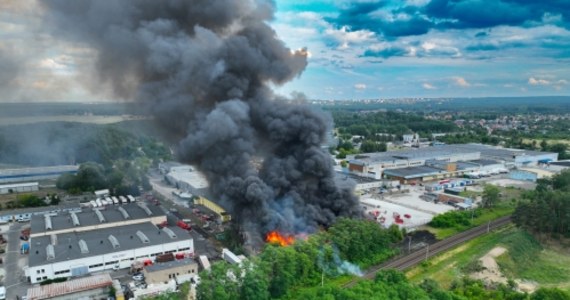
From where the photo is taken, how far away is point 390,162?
66.6 metres

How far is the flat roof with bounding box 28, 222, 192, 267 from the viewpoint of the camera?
28.8 meters

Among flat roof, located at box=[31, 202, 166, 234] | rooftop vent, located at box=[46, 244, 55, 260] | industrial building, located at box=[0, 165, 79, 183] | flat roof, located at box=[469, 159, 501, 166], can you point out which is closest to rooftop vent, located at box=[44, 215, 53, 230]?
flat roof, located at box=[31, 202, 166, 234]

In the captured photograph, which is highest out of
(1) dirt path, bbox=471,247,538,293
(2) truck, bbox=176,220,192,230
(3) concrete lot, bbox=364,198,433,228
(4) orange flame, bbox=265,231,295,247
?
(4) orange flame, bbox=265,231,295,247

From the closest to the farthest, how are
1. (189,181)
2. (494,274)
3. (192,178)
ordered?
(494,274)
(189,181)
(192,178)

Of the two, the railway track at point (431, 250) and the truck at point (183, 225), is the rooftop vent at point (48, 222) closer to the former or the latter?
the truck at point (183, 225)

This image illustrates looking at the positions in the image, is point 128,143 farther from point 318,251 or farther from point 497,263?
point 497,263

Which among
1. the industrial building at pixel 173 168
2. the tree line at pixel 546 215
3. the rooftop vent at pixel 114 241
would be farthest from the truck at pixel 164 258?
the industrial building at pixel 173 168

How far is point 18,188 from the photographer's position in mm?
54531

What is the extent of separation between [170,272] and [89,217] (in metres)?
15.3

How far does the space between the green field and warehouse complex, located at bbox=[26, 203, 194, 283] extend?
63.3 ft

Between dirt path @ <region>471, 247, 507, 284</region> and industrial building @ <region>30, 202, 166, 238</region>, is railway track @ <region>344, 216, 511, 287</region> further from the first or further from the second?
industrial building @ <region>30, 202, 166, 238</region>

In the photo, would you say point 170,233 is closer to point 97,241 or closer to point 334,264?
point 97,241

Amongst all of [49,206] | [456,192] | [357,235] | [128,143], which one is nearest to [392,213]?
[456,192]

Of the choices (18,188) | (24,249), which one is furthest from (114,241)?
(18,188)
